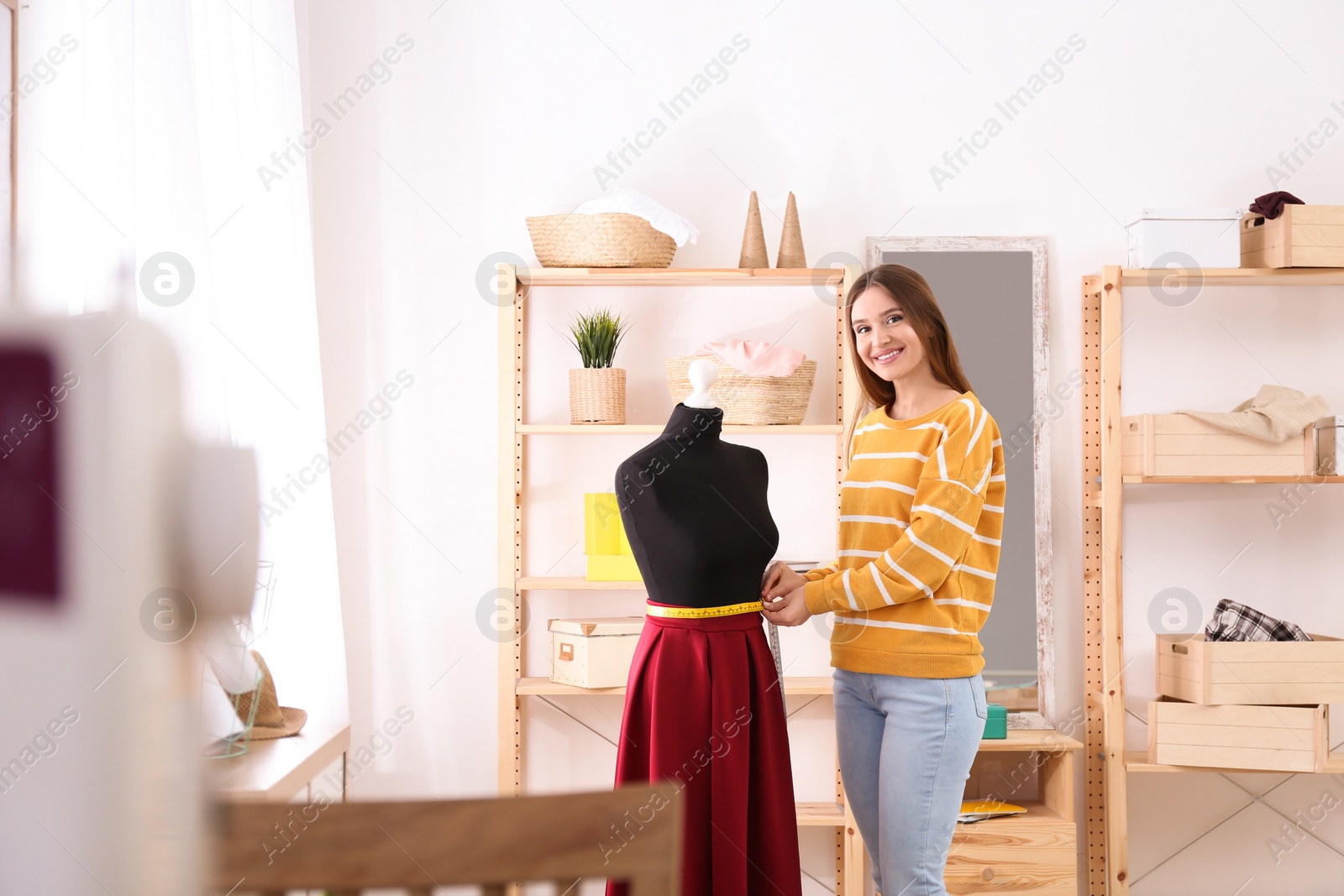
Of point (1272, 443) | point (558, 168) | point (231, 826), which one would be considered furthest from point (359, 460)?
point (1272, 443)

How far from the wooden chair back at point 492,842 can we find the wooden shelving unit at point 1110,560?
6.36 ft

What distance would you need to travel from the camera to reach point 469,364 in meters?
2.56

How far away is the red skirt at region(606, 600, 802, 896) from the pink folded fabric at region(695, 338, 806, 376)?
0.81 metres

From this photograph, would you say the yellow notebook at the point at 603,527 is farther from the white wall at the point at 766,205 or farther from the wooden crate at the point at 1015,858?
the wooden crate at the point at 1015,858

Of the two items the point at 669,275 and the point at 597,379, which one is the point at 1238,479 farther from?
the point at 597,379

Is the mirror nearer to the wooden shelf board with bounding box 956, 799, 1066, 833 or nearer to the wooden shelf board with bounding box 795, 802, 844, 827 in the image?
the wooden shelf board with bounding box 956, 799, 1066, 833

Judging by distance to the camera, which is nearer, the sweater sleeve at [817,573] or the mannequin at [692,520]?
the mannequin at [692,520]

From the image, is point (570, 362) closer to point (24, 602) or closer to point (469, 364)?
point (469, 364)

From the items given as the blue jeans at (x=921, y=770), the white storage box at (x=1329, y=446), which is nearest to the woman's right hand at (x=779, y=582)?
the blue jeans at (x=921, y=770)

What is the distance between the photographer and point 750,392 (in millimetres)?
2230

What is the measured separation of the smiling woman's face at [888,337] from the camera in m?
1.65

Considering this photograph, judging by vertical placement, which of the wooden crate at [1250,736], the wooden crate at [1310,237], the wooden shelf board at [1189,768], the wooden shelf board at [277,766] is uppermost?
the wooden crate at [1310,237]

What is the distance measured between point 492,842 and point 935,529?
103cm

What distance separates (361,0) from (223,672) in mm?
A: 2383
